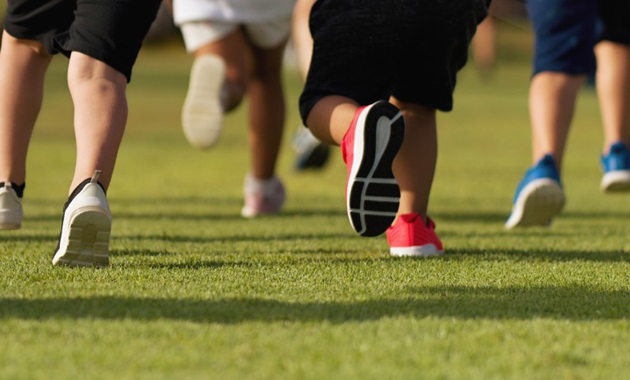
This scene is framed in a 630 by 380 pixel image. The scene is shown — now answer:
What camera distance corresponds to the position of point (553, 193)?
16.3ft

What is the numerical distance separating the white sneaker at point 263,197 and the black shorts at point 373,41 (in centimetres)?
220

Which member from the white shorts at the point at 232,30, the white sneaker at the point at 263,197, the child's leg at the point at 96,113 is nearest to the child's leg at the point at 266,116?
the white sneaker at the point at 263,197

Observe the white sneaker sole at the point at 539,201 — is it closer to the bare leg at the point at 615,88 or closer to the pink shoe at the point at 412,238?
the bare leg at the point at 615,88

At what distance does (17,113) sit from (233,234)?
1.12m

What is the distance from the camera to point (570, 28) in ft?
17.1

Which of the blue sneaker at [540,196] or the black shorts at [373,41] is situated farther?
the blue sneaker at [540,196]

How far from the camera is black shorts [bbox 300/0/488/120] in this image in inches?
154

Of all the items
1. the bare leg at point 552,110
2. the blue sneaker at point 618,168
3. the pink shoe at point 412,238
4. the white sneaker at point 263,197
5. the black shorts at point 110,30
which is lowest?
the white sneaker at point 263,197

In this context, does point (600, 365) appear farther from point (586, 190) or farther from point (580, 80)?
point (586, 190)

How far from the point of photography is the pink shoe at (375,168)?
3443 mm

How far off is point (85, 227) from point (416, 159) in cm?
128

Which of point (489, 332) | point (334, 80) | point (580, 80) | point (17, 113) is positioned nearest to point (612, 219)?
point (580, 80)

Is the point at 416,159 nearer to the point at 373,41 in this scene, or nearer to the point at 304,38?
the point at 373,41

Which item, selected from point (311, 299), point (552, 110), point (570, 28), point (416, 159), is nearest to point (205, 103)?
point (552, 110)
